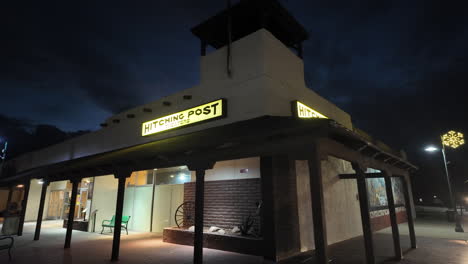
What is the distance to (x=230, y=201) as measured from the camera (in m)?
8.71

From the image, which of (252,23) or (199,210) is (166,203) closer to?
(199,210)

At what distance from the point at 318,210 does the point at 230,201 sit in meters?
4.75

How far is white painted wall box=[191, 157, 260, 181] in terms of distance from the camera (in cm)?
845

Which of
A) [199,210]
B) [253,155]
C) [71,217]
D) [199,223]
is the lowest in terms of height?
[71,217]

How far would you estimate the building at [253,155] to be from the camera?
553cm

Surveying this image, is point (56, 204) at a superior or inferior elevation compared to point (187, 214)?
superior

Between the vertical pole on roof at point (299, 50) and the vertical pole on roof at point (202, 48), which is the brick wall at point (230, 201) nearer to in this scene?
the vertical pole on roof at point (202, 48)

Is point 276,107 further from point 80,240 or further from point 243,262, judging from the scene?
point 80,240

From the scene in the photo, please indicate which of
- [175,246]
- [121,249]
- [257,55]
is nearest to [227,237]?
[175,246]

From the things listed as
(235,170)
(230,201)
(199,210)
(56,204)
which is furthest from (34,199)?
(199,210)

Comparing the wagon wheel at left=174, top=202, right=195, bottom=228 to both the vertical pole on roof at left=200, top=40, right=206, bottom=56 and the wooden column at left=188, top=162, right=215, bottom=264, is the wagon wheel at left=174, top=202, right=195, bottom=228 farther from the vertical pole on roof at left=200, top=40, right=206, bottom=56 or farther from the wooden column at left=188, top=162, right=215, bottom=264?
the vertical pole on roof at left=200, top=40, right=206, bottom=56

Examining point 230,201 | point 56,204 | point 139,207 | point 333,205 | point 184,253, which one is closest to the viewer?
point 184,253

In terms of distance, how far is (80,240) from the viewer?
1033 centimetres

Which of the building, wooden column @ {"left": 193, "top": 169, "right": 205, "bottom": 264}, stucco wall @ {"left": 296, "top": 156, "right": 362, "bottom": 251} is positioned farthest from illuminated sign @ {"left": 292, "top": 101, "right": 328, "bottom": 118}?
wooden column @ {"left": 193, "top": 169, "right": 205, "bottom": 264}
